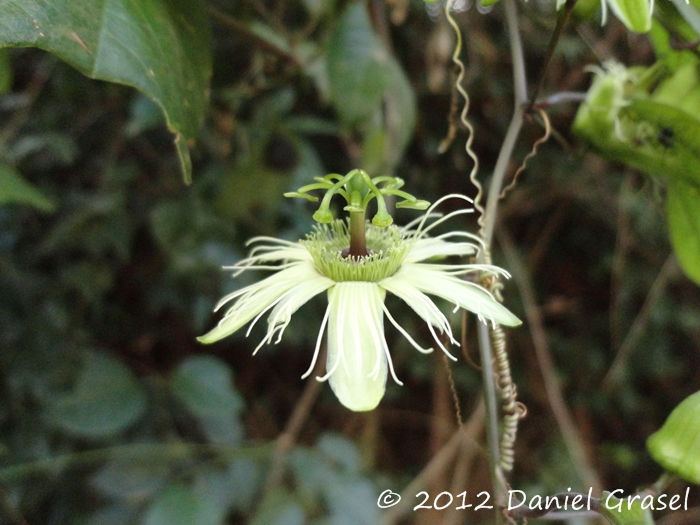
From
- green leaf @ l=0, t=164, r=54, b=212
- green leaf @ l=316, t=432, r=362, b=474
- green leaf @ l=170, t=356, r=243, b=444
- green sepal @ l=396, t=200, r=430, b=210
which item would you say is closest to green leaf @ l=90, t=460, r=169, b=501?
green leaf @ l=170, t=356, r=243, b=444

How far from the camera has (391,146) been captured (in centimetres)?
88

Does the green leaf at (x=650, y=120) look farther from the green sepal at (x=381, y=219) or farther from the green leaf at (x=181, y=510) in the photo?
the green leaf at (x=181, y=510)

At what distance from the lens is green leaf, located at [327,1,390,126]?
79 cm

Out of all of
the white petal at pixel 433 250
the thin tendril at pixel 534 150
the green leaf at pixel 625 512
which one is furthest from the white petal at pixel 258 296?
the green leaf at pixel 625 512

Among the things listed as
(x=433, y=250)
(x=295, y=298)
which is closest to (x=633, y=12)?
(x=433, y=250)

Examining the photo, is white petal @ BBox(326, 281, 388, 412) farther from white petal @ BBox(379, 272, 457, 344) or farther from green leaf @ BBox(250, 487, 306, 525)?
green leaf @ BBox(250, 487, 306, 525)

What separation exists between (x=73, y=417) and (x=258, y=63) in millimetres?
699

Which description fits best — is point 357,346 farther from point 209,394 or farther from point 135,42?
point 209,394

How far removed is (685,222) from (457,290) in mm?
→ 337

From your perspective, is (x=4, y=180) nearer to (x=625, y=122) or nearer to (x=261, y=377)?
(x=625, y=122)

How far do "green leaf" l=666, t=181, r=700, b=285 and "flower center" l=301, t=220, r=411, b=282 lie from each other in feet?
1.11

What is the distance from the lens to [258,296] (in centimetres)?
49

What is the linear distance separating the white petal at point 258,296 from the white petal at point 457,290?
9 centimetres

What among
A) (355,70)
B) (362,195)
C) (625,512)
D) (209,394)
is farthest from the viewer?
(209,394)
